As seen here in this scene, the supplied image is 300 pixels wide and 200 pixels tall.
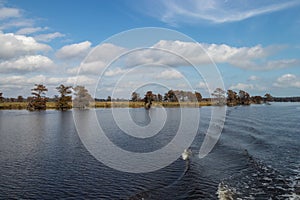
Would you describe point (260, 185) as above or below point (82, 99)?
below

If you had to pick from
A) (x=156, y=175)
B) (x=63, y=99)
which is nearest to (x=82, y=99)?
(x=63, y=99)

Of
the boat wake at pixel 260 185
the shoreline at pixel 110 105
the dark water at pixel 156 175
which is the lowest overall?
the boat wake at pixel 260 185

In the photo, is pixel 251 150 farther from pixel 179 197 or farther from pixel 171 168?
pixel 179 197

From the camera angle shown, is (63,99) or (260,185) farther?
(63,99)

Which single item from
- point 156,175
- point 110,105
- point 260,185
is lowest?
point 260,185

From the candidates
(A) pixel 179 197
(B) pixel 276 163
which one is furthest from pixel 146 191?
(B) pixel 276 163

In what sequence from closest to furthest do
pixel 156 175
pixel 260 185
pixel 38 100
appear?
pixel 260 185 → pixel 156 175 → pixel 38 100

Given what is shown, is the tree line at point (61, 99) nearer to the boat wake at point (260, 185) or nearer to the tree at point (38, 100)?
the tree at point (38, 100)

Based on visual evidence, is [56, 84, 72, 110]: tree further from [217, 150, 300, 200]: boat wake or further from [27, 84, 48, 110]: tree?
[217, 150, 300, 200]: boat wake

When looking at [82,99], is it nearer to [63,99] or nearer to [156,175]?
[63,99]

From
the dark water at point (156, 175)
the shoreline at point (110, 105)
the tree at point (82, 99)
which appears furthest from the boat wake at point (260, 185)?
the tree at point (82, 99)

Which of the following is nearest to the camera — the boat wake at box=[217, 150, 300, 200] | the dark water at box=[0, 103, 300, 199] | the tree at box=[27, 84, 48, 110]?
the boat wake at box=[217, 150, 300, 200]

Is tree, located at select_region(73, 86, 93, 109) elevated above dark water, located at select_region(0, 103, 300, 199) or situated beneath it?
elevated above

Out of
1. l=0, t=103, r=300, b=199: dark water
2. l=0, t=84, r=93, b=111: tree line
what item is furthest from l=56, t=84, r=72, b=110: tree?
l=0, t=103, r=300, b=199: dark water
